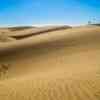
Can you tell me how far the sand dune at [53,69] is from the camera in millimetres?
8109

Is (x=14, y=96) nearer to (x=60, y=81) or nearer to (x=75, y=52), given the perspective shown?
(x=60, y=81)

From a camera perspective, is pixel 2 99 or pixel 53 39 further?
pixel 53 39

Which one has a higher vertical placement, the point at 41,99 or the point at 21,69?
the point at 41,99

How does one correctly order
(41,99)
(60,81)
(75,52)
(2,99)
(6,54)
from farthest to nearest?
(6,54)
(75,52)
(60,81)
(2,99)
(41,99)

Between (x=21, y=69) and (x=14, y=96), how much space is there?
318 inches

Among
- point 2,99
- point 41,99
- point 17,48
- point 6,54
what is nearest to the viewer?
point 41,99

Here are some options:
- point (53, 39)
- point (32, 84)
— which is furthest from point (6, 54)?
point (32, 84)

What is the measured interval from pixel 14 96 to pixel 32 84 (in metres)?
1.46

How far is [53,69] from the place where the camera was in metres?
14.5

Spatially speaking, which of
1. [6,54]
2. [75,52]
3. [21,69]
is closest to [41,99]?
[21,69]

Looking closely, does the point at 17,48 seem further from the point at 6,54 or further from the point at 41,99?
the point at 41,99

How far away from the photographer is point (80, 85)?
336 inches

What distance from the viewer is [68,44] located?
22.2 metres

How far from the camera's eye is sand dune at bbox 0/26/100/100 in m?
8.11
